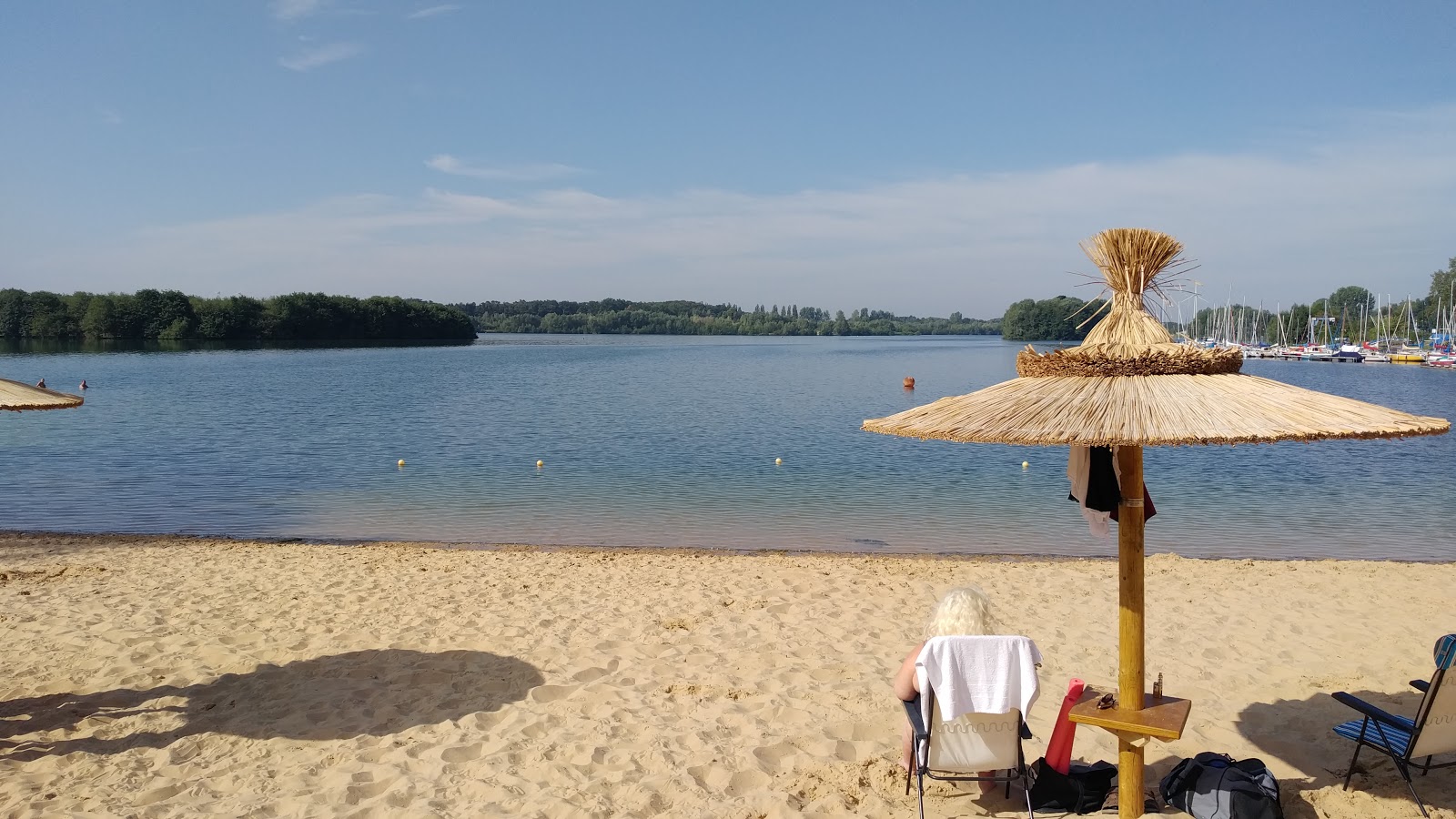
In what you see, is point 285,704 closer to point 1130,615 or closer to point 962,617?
point 962,617

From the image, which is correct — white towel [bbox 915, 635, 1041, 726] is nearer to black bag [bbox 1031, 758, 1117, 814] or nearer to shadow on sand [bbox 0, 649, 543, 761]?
black bag [bbox 1031, 758, 1117, 814]

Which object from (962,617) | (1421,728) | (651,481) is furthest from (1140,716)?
(651,481)

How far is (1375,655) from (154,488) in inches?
709

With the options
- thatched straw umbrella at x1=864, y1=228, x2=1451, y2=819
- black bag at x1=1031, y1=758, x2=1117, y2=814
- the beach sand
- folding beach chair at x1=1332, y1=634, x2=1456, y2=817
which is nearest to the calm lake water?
the beach sand

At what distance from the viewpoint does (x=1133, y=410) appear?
3816mm

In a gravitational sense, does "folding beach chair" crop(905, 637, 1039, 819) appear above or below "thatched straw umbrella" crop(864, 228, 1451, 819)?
below

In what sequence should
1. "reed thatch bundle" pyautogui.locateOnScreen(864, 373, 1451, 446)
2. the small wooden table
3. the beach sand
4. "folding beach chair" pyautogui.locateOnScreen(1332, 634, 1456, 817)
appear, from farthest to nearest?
1. the beach sand
2. "folding beach chair" pyautogui.locateOnScreen(1332, 634, 1456, 817)
3. the small wooden table
4. "reed thatch bundle" pyautogui.locateOnScreen(864, 373, 1451, 446)

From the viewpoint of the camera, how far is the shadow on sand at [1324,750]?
436 centimetres

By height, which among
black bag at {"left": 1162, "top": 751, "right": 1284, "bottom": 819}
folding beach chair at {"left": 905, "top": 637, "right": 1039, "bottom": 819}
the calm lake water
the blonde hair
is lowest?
the calm lake water

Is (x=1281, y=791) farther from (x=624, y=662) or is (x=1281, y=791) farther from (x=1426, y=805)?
(x=624, y=662)

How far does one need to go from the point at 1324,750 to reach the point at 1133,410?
2.73 meters

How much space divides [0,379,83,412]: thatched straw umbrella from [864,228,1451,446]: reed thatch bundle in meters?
4.85

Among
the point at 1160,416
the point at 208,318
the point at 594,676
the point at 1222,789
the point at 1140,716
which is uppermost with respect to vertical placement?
the point at 208,318

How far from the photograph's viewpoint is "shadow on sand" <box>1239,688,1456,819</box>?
436cm
